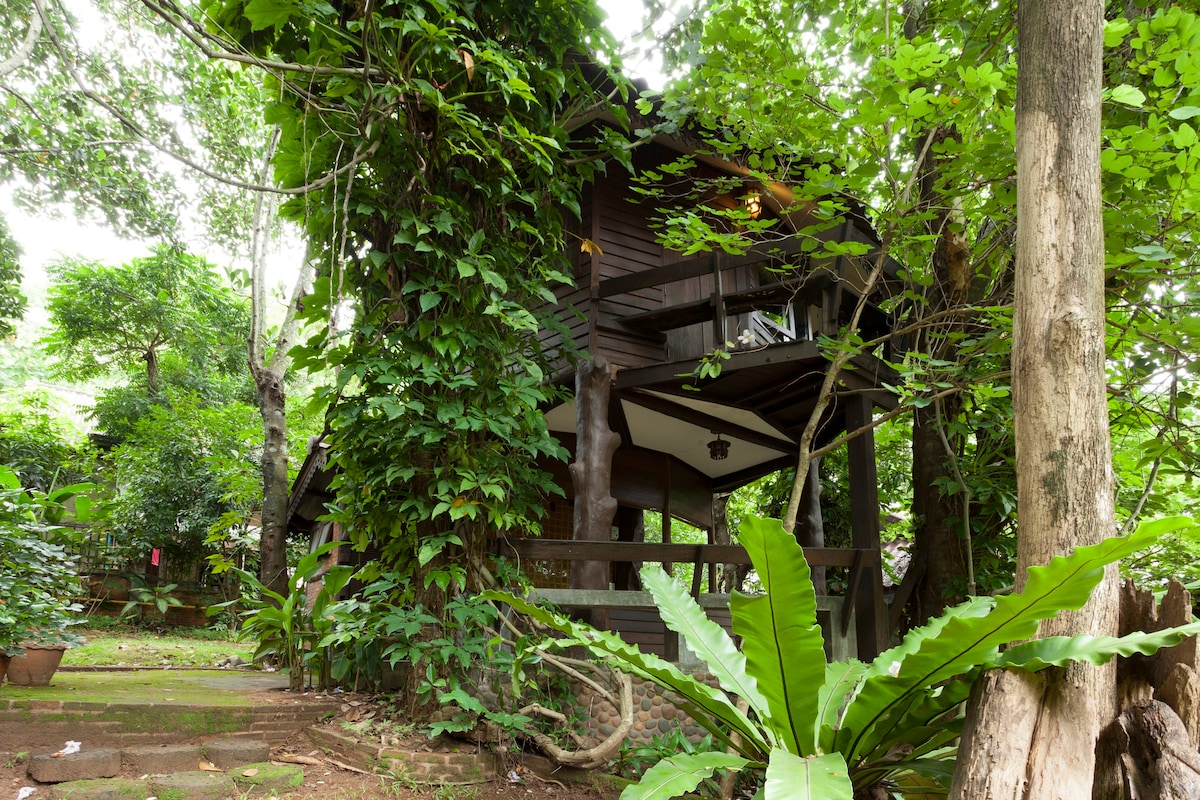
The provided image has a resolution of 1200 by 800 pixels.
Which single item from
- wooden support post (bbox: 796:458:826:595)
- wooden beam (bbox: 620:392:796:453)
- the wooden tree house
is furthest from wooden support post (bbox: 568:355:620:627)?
wooden support post (bbox: 796:458:826:595)

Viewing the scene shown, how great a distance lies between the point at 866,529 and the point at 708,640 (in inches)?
144

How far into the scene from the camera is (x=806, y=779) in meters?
1.95

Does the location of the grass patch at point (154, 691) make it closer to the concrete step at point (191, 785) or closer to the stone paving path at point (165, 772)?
the stone paving path at point (165, 772)

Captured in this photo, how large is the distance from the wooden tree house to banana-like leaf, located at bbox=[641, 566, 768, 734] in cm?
189

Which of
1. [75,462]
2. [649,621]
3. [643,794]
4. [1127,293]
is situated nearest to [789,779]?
[643,794]

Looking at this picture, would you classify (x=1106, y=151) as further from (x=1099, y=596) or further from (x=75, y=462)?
(x=75, y=462)

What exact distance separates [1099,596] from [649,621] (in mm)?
7573

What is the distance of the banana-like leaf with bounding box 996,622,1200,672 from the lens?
6.13 ft

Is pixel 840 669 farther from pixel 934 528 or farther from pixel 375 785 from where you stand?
pixel 934 528

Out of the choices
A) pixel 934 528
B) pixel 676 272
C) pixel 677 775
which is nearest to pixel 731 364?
pixel 676 272

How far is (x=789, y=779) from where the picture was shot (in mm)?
1942

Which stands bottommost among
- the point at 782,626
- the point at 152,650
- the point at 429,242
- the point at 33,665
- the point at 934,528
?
the point at 152,650

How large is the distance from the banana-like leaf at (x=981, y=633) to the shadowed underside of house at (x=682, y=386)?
245 cm

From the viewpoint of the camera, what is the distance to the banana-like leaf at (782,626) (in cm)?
223
